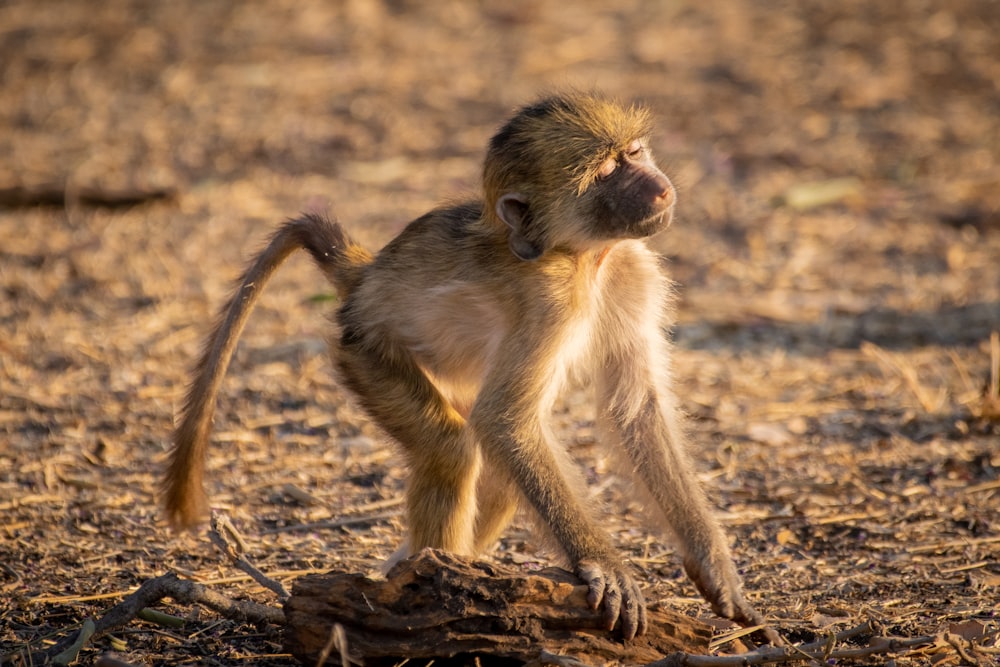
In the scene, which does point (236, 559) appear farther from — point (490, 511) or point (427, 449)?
point (490, 511)

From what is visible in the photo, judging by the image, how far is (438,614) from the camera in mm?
3270

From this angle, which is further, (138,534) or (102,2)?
(102,2)

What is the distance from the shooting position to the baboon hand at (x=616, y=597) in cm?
342

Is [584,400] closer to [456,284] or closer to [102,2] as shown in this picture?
[456,284]

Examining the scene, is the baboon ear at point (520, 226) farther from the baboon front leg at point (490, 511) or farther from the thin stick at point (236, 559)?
the thin stick at point (236, 559)

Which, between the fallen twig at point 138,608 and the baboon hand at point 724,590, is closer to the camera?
the fallen twig at point 138,608

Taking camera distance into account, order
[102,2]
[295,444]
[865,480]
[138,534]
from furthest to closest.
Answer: [102,2] → [295,444] → [865,480] → [138,534]

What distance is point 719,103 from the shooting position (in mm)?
10266

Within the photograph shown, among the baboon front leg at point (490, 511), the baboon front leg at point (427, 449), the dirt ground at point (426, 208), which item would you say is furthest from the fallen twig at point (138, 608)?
the baboon front leg at point (490, 511)

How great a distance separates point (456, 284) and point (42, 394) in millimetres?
2843

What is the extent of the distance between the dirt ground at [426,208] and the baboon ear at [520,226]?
2.94ft

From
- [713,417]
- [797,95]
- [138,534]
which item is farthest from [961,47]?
[138,534]

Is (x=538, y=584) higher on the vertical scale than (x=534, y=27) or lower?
lower

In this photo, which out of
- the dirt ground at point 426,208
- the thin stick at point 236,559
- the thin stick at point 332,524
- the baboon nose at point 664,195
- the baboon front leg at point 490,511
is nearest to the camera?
the thin stick at point 236,559
